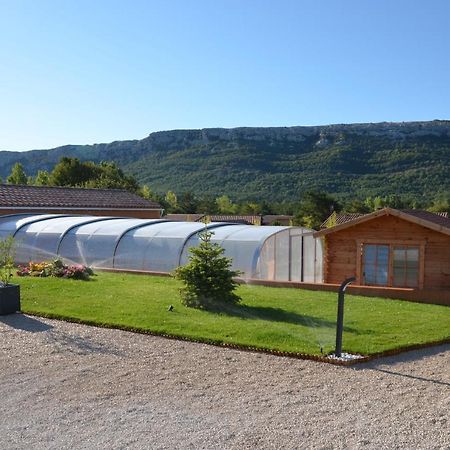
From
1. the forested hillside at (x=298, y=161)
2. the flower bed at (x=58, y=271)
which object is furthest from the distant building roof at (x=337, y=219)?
the forested hillside at (x=298, y=161)

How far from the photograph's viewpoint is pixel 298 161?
78688 millimetres

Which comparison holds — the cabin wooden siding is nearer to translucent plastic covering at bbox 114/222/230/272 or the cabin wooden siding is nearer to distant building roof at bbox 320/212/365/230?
translucent plastic covering at bbox 114/222/230/272

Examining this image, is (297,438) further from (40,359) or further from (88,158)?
(88,158)

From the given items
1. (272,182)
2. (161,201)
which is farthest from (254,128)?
(161,201)

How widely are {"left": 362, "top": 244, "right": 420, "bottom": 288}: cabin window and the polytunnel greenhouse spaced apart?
249cm

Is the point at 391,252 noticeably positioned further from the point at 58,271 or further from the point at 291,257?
the point at 58,271

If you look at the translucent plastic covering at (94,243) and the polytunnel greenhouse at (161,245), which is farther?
the translucent plastic covering at (94,243)

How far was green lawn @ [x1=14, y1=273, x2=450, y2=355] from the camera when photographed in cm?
1004

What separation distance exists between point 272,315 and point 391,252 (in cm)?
711

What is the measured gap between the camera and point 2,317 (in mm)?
11828

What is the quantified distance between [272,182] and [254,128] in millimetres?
19164

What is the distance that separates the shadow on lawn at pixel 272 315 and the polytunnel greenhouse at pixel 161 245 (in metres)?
4.59

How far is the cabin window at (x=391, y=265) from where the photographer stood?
1736 cm

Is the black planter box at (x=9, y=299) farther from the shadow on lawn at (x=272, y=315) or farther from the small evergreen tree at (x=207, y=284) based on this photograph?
the shadow on lawn at (x=272, y=315)
